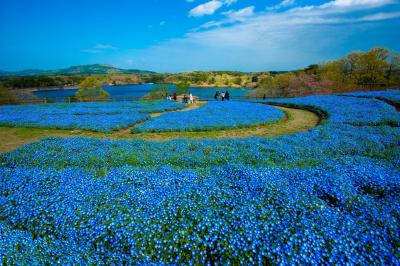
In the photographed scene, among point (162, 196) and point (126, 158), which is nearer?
point (162, 196)

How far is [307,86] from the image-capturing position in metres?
52.0

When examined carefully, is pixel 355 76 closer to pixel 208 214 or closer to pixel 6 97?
pixel 208 214

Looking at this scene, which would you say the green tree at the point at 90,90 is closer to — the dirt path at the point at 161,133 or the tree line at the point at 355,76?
the dirt path at the point at 161,133

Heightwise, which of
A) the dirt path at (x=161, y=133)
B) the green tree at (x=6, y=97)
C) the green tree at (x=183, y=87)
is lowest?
the dirt path at (x=161, y=133)

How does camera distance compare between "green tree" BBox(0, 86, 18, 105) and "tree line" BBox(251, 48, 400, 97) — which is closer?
"green tree" BBox(0, 86, 18, 105)

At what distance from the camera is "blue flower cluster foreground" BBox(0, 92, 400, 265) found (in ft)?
14.4

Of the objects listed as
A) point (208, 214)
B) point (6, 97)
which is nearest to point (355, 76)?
point (208, 214)

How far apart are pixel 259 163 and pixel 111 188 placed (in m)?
5.52

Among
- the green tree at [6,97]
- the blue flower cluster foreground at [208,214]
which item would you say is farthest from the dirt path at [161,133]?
the green tree at [6,97]

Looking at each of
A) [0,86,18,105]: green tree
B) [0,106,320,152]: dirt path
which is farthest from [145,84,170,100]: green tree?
[0,106,320,152]: dirt path

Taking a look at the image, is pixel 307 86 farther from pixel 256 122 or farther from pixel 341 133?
pixel 341 133

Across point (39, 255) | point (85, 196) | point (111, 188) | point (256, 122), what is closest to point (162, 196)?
point (111, 188)

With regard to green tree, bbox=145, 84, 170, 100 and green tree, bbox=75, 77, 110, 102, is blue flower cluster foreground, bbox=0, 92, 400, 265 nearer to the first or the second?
green tree, bbox=145, 84, 170, 100

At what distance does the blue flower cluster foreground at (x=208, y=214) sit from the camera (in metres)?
4.40
